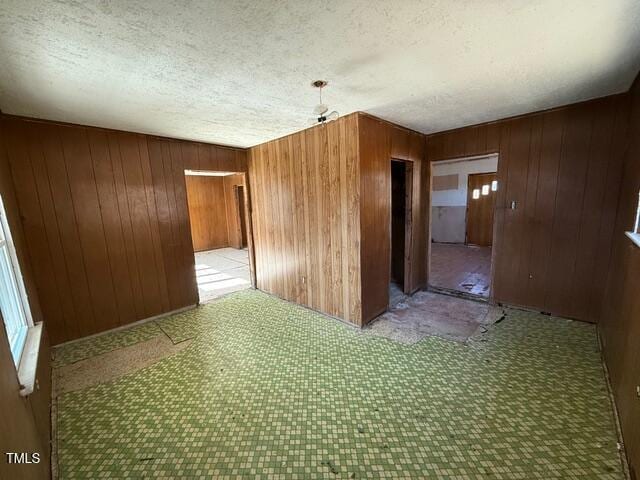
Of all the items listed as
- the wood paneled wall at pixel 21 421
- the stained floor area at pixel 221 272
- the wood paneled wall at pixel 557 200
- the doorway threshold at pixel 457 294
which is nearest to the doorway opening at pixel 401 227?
the doorway threshold at pixel 457 294

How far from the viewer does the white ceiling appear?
119 cm

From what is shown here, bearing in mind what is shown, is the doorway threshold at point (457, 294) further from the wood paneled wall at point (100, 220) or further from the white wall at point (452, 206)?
the wood paneled wall at point (100, 220)

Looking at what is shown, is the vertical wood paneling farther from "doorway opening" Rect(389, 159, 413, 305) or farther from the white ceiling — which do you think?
"doorway opening" Rect(389, 159, 413, 305)

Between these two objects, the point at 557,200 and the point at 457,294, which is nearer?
the point at 557,200

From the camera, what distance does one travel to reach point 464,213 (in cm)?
716

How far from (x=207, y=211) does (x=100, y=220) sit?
511 centimetres

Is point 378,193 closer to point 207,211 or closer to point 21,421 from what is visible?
point 21,421

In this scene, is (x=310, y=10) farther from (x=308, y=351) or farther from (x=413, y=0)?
(x=308, y=351)

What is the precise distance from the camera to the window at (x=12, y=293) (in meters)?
1.70

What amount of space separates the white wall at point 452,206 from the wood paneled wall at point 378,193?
400 centimetres

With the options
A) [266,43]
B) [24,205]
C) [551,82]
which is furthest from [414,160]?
[24,205]

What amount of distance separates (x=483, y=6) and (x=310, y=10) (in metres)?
0.81

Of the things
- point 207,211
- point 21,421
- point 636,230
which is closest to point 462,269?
point 636,230

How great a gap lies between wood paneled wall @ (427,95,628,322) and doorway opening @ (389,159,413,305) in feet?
2.79
